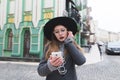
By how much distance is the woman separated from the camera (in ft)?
9.12

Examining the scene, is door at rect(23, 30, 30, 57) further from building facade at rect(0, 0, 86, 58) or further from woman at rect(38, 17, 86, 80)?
woman at rect(38, 17, 86, 80)

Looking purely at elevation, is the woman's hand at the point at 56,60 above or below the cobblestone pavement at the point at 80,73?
above

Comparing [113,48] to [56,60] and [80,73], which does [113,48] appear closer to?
[80,73]

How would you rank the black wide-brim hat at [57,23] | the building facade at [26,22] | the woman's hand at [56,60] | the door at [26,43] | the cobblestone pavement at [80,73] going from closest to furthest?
the woman's hand at [56,60]
the black wide-brim hat at [57,23]
the cobblestone pavement at [80,73]
the building facade at [26,22]
the door at [26,43]

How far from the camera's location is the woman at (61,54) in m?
2.78

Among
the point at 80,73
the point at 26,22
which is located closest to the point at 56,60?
the point at 80,73

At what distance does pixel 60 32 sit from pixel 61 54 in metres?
0.28

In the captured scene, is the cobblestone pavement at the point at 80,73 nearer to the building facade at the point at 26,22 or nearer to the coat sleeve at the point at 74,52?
the coat sleeve at the point at 74,52

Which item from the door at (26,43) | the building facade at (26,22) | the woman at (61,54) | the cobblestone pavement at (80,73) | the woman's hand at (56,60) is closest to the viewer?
the woman's hand at (56,60)

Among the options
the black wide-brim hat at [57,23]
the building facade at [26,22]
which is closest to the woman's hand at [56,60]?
the black wide-brim hat at [57,23]

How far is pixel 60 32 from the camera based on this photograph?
9.57 feet

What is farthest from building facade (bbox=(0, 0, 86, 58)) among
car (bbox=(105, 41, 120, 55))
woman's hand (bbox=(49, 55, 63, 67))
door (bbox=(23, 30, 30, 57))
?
woman's hand (bbox=(49, 55, 63, 67))

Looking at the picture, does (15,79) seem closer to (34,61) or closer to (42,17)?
(34,61)

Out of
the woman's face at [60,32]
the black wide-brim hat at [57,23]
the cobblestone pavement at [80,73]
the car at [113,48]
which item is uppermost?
the black wide-brim hat at [57,23]
